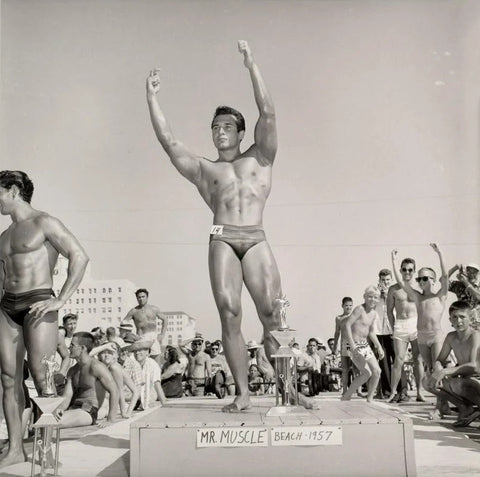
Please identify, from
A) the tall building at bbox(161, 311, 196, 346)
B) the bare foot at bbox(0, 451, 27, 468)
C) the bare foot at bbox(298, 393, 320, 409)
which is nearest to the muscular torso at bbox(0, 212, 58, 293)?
the bare foot at bbox(0, 451, 27, 468)

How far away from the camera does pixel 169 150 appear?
397 centimetres

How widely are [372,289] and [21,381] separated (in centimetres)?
452

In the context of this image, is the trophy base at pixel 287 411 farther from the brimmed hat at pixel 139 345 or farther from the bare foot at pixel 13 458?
the brimmed hat at pixel 139 345

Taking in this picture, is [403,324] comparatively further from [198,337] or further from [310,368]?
[198,337]

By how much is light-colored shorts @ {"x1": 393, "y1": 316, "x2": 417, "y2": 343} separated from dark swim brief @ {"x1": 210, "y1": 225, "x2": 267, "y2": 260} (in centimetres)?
404

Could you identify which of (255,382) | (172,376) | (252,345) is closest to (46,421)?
(172,376)

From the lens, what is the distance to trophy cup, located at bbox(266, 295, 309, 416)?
3303 mm

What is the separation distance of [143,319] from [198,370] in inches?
67.2

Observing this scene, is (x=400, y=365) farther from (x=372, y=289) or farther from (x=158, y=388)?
(x=158, y=388)

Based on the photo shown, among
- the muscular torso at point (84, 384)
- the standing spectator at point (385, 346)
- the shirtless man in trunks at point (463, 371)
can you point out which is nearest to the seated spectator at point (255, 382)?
the standing spectator at point (385, 346)

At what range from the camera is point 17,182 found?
12.2 feet

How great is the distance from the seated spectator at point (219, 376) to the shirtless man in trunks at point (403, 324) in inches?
94.2

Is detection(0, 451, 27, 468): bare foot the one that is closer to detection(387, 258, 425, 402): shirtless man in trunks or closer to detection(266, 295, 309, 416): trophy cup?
detection(266, 295, 309, 416): trophy cup

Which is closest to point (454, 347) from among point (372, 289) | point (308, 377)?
point (372, 289)
